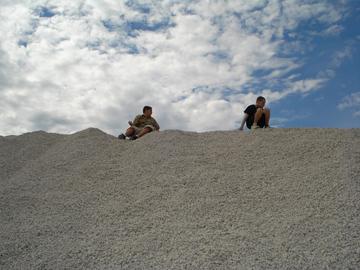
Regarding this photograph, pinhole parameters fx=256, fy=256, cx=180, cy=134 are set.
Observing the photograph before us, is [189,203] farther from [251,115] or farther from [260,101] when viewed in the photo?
[260,101]

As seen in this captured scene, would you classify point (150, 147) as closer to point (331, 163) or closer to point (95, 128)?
point (95, 128)

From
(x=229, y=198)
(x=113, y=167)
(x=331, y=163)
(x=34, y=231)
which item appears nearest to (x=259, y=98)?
(x=331, y=163)

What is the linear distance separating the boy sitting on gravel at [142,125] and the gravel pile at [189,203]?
77cm

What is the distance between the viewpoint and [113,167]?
5.24 metres

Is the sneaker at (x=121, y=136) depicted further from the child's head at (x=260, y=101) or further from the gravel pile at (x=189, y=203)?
the child's head at (x=260, y=101)

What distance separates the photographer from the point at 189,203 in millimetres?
3877

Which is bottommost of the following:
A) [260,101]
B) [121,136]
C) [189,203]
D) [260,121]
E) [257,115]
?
[189,203]

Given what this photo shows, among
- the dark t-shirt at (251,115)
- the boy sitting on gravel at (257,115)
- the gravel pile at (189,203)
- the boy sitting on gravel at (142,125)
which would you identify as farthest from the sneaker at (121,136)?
the dark t-shirt at (251,115)

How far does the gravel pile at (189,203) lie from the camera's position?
9.86ft

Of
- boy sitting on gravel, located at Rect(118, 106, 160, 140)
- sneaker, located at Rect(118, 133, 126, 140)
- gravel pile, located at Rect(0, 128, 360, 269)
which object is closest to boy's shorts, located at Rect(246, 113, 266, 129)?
gravel pile, located at Rect(0, 128, 360, 269)

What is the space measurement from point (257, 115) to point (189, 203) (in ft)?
11.4

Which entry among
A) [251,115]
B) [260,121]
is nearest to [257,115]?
[260,121]

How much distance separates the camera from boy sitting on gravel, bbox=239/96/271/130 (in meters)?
6.45

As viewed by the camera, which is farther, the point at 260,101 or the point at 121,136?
the point at 121,136
